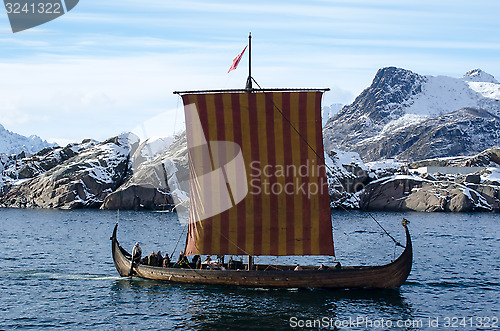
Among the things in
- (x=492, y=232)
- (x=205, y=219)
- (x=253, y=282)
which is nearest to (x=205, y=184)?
(x=205, y=219)

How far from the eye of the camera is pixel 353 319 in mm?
32031

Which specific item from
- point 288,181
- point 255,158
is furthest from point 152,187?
point 288,181

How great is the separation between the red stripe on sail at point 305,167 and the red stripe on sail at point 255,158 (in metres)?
3.12

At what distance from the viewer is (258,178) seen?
130ft

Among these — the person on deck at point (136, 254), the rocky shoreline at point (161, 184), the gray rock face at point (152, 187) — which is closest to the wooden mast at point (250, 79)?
the person on deck at point (136, 254)

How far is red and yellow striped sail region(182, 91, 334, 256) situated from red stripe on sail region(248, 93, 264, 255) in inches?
1.1

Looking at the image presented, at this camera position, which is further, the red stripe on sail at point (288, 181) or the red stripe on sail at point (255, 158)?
the red stripe on sail at point (255, 158)

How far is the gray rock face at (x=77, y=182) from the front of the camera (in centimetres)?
13838

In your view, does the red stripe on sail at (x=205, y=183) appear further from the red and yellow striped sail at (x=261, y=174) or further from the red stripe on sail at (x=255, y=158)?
the red stripe on sail at (x=255, y=158)

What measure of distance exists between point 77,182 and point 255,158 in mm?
108671

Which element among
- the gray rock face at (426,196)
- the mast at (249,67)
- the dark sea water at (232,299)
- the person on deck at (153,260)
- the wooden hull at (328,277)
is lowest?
the dark sea water at (232,299)

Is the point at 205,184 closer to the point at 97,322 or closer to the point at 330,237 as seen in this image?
the point at 330,237

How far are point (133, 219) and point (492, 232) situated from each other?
200 ft

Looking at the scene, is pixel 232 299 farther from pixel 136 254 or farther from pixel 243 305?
pixel 136 254
